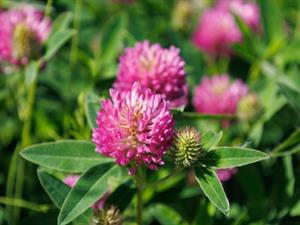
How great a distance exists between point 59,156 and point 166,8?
2243 millimetres

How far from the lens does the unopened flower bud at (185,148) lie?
6.00ft

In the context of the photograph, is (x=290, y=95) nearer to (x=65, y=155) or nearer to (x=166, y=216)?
(x=166, y=216)

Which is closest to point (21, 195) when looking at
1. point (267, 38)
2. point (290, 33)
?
point (267, 38)

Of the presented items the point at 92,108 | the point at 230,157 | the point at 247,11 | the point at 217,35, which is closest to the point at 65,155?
the point at 92,108

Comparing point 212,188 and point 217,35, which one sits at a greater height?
point 217,35

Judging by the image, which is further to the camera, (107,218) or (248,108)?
(248,108)

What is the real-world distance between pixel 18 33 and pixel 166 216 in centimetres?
95

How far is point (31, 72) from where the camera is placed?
2453 millimetres

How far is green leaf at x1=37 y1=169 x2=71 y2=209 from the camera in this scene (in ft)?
6.44

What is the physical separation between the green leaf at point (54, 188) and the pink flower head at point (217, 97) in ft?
3.65

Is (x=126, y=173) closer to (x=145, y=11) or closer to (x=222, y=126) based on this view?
(x=222, y=126)

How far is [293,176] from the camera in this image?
2.49 m

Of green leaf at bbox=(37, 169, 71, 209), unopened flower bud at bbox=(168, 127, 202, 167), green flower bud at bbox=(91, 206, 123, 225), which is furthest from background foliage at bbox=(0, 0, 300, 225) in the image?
unopened flower bud at bbox=(168, 127, 202, 167)

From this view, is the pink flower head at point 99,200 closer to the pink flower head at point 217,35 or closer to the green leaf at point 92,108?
the green leaf at point 92,108
